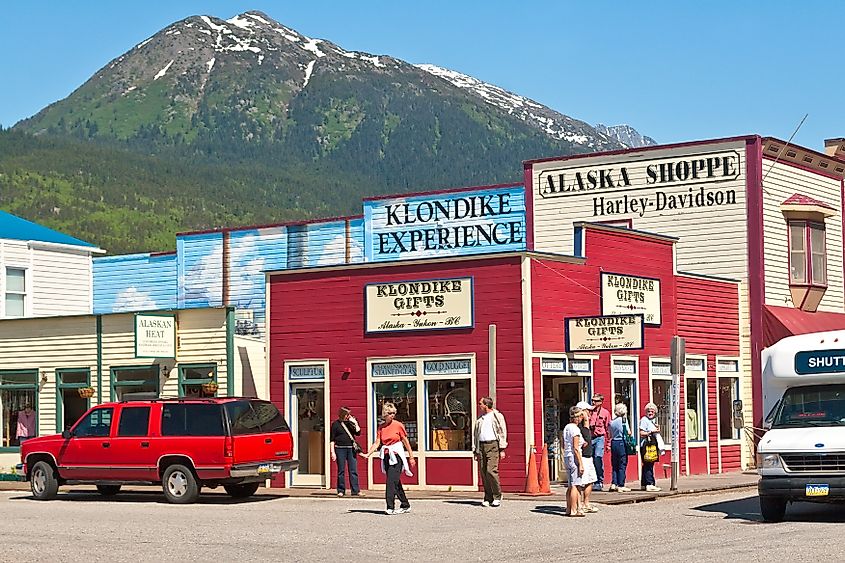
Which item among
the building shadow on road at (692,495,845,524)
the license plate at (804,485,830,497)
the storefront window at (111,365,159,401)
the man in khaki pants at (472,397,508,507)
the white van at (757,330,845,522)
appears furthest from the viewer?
the storefront window at (111,365,159,401)

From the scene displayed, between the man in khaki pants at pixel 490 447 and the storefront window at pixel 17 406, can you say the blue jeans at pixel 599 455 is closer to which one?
the man in khaki pants at pixel 490 447

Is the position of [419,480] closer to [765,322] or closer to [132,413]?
[132,413]

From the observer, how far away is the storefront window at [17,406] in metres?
33.0

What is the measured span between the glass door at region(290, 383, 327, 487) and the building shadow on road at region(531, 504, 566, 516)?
269 inches

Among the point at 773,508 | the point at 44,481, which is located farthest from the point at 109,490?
the point at 773,508

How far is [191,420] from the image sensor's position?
25422 millimetres

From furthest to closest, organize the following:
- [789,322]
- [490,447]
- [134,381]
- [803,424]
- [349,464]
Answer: [789,322] < [134,381] < [349,464] < [490,447] < [803,424]

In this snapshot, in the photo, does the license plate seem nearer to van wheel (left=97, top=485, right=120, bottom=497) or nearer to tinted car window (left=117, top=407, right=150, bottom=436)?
tinted car window (left=117, top=407, right=150, bottom=436)

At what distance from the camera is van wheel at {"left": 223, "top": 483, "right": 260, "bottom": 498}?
87.1 ft

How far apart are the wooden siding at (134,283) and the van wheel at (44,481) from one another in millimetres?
19367

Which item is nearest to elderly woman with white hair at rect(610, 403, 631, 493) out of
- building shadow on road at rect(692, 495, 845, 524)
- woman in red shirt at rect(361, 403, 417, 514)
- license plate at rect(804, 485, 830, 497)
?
building shadow on road at rect(692, 495, 845, 524)

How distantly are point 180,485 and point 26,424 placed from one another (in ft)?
29.3

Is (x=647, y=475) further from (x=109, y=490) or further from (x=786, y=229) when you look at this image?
(x=786, y=229)

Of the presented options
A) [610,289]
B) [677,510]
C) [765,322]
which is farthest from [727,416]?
[677,510]
